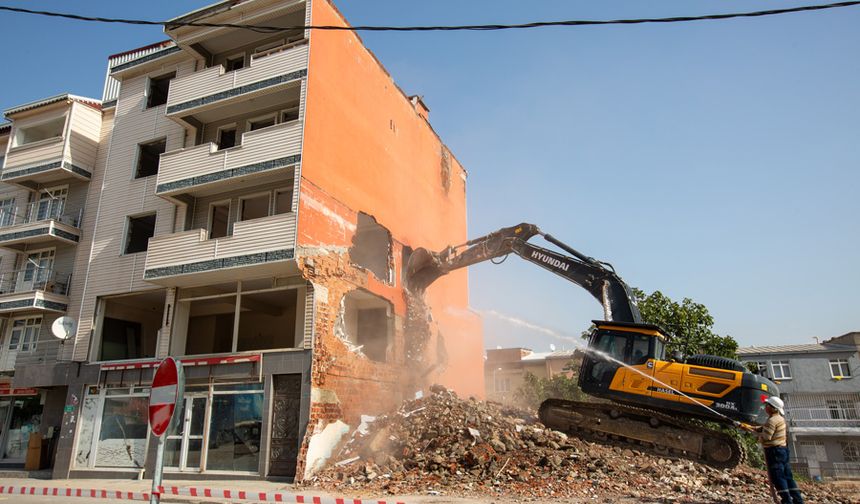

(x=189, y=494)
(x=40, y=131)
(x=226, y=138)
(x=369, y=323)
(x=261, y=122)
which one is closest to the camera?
→ (x=189, y=494)

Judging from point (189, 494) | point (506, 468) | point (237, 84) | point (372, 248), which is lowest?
point (189, 494)

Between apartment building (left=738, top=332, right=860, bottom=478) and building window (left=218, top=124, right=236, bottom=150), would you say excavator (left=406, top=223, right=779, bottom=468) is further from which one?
apartment building (left=738, top=332, right=860, bottom=478)

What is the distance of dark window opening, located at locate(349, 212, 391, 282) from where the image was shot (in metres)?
19.4

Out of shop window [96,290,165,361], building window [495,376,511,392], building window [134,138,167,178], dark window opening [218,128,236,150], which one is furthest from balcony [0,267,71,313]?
building window [495,376,511,392]

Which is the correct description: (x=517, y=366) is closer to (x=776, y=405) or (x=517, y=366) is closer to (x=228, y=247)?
(x=228, y=247)

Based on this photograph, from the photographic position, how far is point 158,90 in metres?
22.5

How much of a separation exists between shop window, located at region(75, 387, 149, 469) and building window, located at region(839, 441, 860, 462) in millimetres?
44444

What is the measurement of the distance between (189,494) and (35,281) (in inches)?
559

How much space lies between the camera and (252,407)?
15.9m

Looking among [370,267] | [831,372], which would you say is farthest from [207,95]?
[831,372]

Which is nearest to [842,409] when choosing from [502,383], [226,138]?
[502,383]

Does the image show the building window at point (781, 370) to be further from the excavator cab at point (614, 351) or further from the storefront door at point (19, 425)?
the storefront door at point (19, 425)

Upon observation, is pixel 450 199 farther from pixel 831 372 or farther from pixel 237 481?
pixel 831 372

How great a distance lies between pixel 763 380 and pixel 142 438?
17.3 meters
